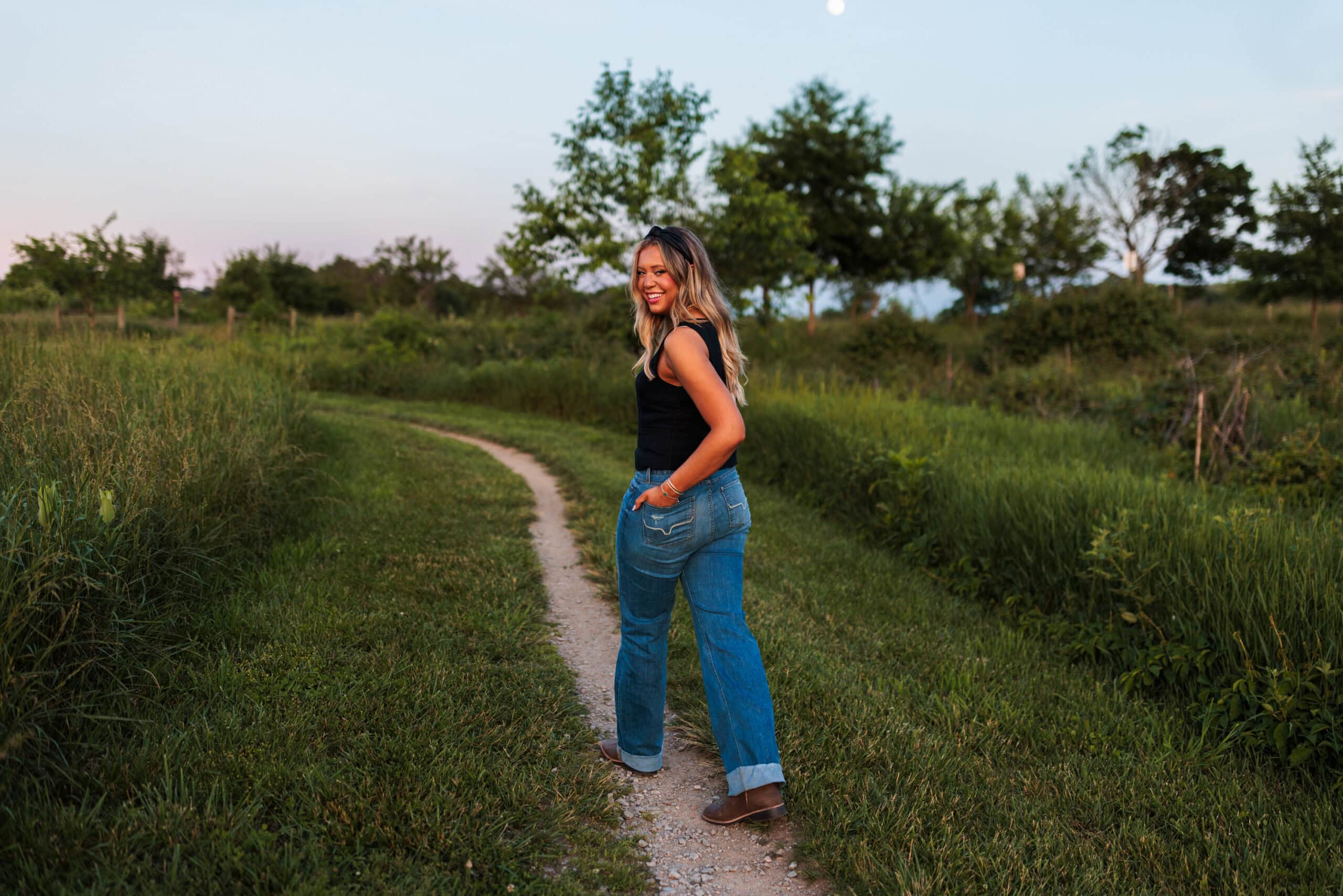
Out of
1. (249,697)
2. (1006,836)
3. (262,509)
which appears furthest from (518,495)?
(1006,836)

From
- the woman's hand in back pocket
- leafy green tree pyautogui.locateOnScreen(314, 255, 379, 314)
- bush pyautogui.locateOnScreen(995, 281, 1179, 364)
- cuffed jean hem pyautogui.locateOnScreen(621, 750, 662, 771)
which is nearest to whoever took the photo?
the woman's hand in back pocket

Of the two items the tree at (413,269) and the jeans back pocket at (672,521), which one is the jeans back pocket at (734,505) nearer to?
the jeans back pocket at (672,521)

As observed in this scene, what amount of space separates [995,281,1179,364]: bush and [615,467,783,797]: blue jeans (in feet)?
67.6

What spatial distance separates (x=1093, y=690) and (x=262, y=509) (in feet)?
18.2

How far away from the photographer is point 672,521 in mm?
2775

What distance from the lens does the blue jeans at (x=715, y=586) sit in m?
2.80

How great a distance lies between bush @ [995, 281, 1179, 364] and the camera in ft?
70.0

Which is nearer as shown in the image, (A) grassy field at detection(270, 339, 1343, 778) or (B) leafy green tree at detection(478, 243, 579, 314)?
(A) grassy field at detection(270, 339, 1343, 778)

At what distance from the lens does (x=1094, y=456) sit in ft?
26.1

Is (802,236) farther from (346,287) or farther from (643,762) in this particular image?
(346,287)

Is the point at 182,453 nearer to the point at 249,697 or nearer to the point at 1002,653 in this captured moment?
the point at 249,697

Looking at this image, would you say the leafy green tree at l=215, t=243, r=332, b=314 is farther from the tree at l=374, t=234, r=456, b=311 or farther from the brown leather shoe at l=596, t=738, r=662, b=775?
the brown leather shoe at l=596, t=738, r=662, b=775

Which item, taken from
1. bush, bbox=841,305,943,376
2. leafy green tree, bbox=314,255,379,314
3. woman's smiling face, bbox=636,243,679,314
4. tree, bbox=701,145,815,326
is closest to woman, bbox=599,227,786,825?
woman's smiling face, bbox=636,243,679,314

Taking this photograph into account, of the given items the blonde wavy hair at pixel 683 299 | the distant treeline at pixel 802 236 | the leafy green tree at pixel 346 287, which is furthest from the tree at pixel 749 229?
the leafy green tree at pixel 346 287
